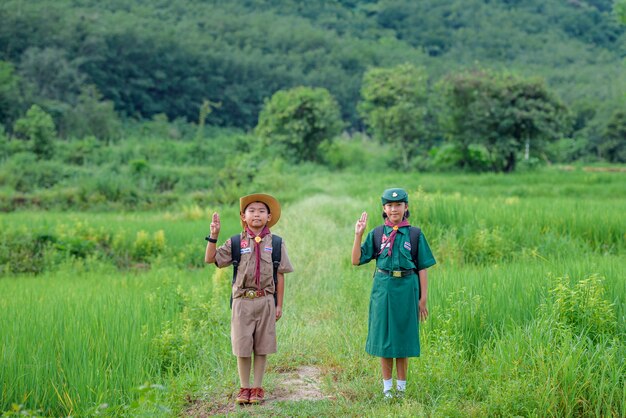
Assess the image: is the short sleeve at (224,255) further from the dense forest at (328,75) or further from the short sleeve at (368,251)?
the dense forest at (328,75)

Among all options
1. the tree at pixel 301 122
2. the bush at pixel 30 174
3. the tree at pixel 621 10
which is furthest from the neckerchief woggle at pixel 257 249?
the tree at pixel 301 122

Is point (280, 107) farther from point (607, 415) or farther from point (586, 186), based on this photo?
point (607, 415)

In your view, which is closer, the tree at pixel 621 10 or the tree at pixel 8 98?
the tree at pixel 621 10

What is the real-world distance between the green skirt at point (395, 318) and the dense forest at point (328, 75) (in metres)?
16.2

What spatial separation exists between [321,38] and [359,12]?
20020 mm

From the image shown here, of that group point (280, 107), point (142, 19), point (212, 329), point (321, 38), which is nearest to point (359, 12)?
point (321, 38)

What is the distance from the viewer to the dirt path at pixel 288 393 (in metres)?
5.52

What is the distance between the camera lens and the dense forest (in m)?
30.5

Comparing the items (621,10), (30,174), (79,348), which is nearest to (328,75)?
(30,174)

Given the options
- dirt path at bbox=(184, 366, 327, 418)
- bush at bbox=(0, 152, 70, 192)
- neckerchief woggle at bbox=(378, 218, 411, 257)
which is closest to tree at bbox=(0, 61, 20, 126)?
bush at bbox=(0, 152, 70, 192)

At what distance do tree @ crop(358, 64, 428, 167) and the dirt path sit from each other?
89.0 feet

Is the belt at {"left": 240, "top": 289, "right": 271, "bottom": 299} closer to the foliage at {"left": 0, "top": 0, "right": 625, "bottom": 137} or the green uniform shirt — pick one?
the green uniform shirt

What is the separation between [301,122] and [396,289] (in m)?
29.9

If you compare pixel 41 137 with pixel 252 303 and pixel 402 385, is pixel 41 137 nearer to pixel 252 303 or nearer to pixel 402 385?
pixel 252 303
